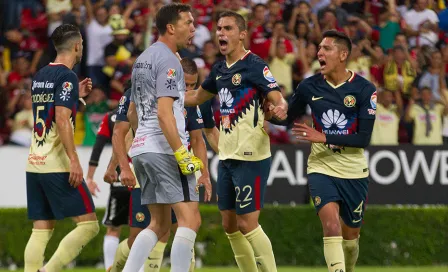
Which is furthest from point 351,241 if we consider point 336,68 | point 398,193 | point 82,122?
point 82,122

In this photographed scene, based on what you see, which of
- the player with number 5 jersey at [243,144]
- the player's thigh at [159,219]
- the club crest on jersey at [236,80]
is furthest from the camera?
the club crest on jersey at [236,80]

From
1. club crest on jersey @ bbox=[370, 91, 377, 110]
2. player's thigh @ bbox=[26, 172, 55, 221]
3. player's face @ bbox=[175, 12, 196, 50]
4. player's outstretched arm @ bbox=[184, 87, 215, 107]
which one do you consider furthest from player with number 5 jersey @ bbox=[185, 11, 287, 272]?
player's thigh @ bbox=[26, 172, 55, 221]

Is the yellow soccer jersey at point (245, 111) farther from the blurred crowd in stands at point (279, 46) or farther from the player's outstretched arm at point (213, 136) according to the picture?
the blurred crowd in stands at point (279, 46)

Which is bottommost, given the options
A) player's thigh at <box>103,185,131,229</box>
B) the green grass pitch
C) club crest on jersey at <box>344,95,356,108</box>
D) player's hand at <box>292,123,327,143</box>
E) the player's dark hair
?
the green grass pitch

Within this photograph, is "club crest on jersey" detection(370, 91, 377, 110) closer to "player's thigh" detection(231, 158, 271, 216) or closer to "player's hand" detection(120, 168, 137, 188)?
"player's thigh" detection(231, 158, 271, 216)

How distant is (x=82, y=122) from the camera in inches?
697

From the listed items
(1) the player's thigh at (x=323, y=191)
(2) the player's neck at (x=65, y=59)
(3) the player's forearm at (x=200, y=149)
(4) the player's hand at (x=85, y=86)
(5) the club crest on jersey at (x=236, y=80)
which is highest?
(2) the player's neck at (x=65, y=59)

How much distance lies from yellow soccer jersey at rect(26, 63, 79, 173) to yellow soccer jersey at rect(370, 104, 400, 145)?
8062mm

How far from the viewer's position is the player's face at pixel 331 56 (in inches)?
425

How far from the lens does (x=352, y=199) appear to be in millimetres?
10719

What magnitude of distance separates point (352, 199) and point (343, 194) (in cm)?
12

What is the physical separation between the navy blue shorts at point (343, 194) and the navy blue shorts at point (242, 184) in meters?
0.52

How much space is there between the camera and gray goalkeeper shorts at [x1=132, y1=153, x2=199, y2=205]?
9406mm

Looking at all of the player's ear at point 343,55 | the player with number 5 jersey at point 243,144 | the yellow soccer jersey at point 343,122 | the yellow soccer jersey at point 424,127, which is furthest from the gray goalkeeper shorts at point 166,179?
the yellow soccer jersey at point 424,127
